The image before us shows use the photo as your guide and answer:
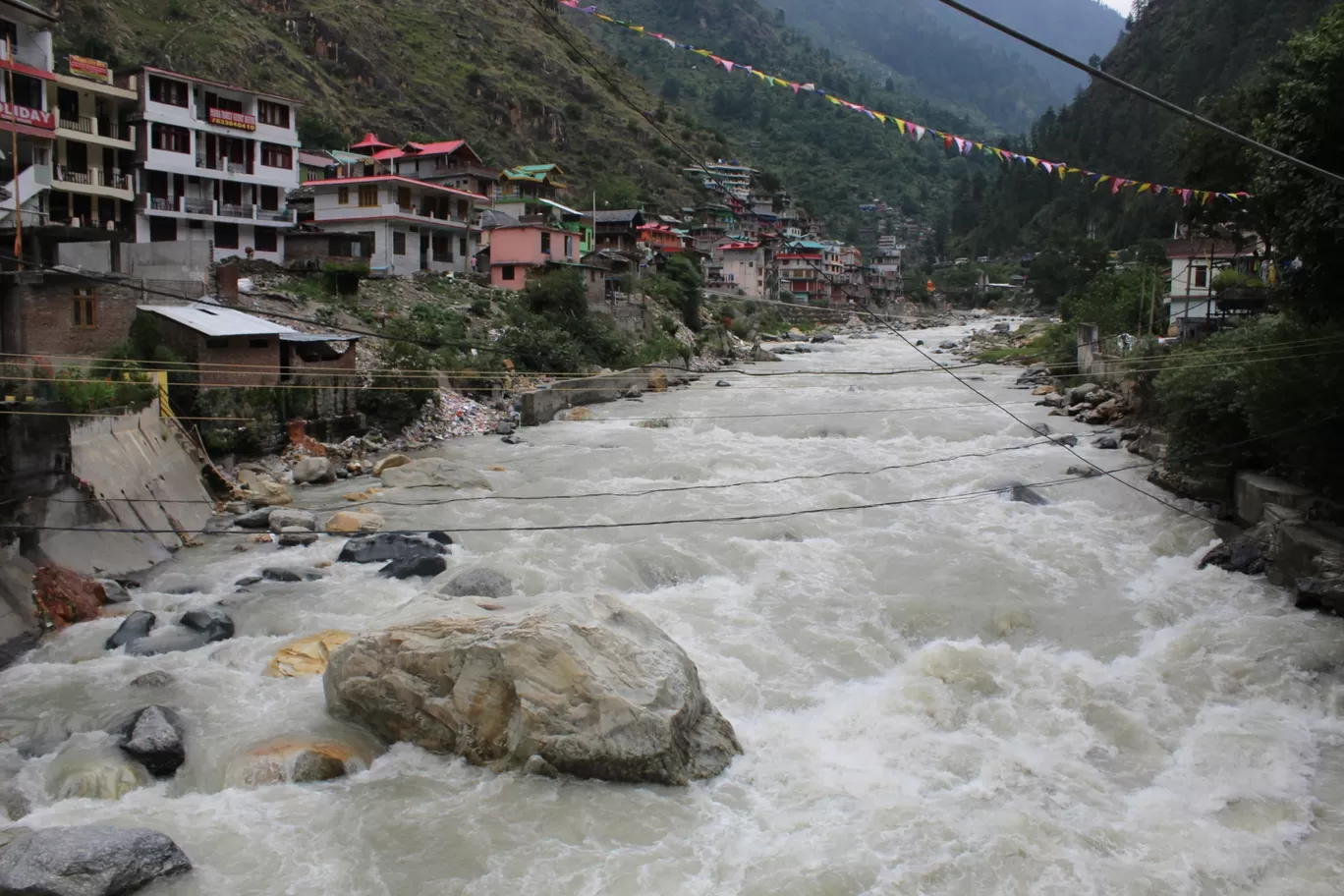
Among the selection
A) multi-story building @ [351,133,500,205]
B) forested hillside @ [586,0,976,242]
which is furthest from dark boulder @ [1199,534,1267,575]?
forested hillside @ [586,0,976,242]

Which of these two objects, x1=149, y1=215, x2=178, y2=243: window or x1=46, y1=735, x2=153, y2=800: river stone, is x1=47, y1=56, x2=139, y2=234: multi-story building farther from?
x1=46, y1=735, x2=153, y2=800: river stone

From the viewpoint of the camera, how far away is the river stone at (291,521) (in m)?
14.8

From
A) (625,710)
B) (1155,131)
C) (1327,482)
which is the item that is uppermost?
(1155,131)

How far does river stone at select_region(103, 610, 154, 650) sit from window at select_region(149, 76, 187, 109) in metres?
24.9

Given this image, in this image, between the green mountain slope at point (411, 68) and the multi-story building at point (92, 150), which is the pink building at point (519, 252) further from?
the green mountain slope at point (411, 68)

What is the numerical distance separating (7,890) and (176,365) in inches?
546

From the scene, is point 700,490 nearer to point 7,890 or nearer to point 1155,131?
point 7,890

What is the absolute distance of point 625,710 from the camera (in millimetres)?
8086

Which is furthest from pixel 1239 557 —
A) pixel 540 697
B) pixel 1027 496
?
pixel 540 697

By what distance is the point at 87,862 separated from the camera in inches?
252

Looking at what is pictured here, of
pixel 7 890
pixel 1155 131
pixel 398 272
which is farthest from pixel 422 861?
pixel 1155 131

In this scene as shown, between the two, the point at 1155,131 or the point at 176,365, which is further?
the point at 1155,131

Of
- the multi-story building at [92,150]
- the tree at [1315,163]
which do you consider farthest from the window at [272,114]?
the tree at [1315,163]

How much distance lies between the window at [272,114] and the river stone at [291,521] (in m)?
23.1
